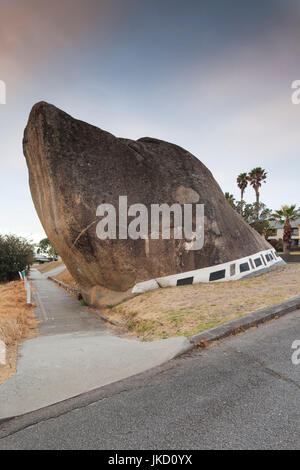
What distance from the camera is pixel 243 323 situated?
16.7 ft

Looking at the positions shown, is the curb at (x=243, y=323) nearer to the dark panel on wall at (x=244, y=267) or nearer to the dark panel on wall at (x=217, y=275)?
the dark panel on wall at (x=217, y=275)

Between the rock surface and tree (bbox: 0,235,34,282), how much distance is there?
720 inches

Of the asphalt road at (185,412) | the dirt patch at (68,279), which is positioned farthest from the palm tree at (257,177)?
the asphalt road at (185,412)

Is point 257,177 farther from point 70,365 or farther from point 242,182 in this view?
point 70,365

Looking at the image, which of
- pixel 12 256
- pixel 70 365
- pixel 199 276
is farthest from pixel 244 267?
pixel 12 256

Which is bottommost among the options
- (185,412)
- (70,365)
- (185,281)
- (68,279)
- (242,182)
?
(68,279)

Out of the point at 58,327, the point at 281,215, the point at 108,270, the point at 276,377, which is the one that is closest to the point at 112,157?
the point at 108,270

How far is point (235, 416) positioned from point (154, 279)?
764 cm

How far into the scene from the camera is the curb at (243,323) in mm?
4625

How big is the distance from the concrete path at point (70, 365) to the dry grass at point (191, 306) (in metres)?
0.75

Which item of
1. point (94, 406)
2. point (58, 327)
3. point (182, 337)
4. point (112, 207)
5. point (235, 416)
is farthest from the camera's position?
point (112, 207)

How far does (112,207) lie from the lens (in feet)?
32.1

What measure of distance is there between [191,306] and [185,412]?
447 centimetres
